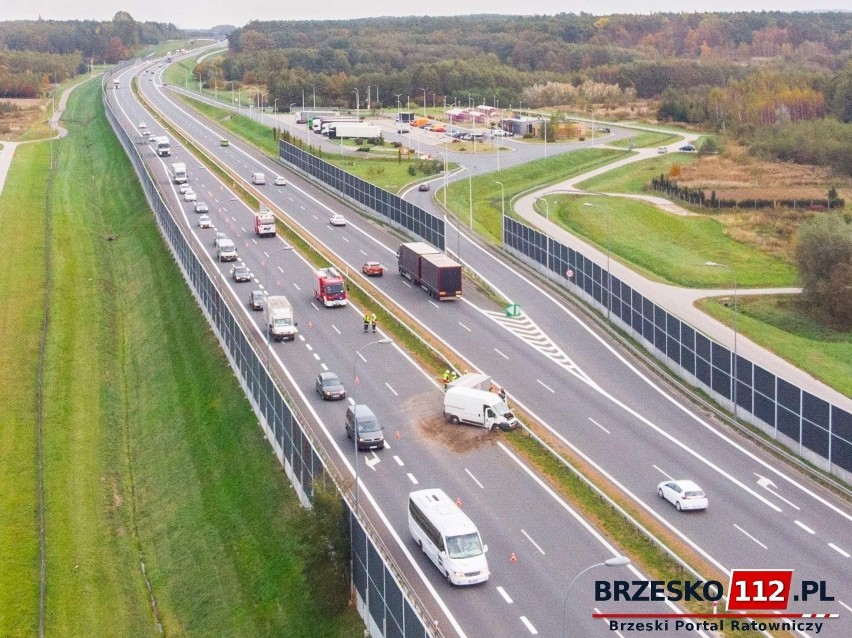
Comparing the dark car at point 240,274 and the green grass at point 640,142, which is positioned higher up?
the green grass at point 640,142

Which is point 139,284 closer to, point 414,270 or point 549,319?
point 414,270

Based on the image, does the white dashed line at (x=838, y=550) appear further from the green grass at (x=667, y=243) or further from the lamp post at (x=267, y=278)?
the green grass at (x=667, y=243)

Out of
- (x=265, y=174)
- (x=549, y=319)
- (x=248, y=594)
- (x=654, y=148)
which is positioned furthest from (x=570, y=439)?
(x=654, y=148)

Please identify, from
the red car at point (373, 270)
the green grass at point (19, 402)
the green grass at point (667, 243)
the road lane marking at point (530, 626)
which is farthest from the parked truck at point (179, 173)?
the road lane marking at point (530, 626)

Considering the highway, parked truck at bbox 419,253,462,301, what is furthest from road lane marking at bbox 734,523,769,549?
parked truck at bbox 419,253,462,301

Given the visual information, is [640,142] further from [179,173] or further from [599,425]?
[599,425]

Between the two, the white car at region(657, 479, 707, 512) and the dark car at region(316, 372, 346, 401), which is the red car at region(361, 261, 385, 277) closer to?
the dark car at region(316, 372, 346, 401)
